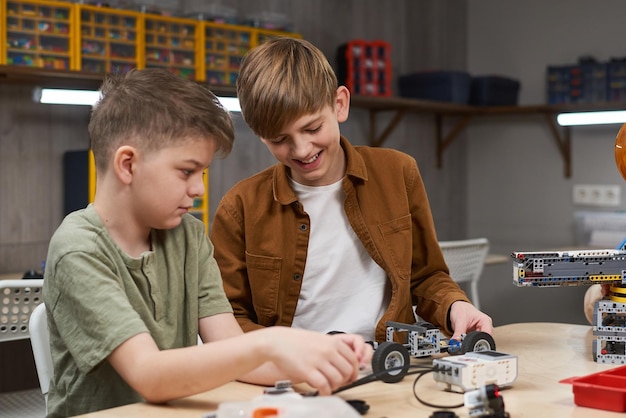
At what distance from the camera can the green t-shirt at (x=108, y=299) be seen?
1.02 meters

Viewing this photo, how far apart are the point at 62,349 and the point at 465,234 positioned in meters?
4.10

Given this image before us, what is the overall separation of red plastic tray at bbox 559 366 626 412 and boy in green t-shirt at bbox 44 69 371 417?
0.91 ft

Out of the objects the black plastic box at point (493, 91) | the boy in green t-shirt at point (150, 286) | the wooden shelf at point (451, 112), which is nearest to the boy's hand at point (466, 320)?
the boy in green t-shirt at point (150, 286)

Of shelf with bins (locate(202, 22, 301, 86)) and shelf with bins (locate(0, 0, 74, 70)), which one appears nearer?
shelf with bins (locate(0, 0, 74, 70))

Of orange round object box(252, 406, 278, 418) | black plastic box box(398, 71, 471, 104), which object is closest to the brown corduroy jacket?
orange round object box(252, 406, 278, 418)

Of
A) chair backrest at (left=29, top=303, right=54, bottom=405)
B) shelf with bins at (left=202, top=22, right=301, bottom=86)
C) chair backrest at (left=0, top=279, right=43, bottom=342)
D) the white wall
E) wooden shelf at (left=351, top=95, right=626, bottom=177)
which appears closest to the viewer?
chair backrest at (left=29, top=303, right=54, bottom=405)

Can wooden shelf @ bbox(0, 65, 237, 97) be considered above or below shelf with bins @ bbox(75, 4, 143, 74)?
below

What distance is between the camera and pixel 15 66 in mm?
2812

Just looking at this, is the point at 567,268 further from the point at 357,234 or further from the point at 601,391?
the point at 357,234

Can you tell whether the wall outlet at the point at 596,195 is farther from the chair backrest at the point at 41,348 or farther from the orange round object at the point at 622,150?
the chair backrest at the point at 41,348

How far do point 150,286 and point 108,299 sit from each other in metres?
0.13

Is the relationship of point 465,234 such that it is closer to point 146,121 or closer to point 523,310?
point 523,310

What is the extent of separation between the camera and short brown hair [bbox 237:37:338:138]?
4.54 ft

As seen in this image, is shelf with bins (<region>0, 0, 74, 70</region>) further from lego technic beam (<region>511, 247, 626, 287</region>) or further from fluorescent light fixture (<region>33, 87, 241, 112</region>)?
lego technic beam (<region>511, 247, 626, 287</region>)
